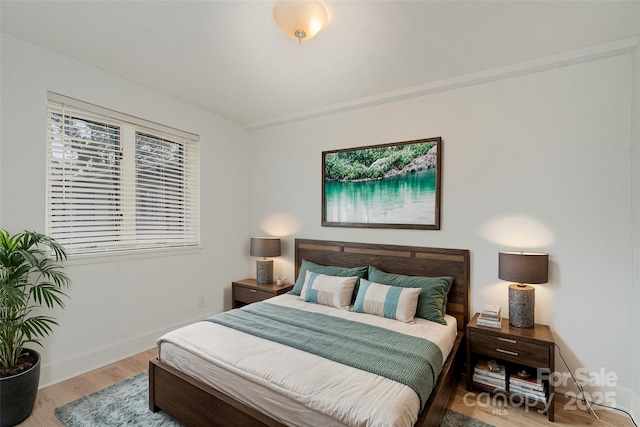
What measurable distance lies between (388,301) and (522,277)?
1.02 metres

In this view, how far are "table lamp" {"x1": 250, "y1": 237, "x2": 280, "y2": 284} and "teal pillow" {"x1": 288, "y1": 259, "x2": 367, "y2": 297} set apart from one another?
415mm

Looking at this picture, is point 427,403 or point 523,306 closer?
point 427,403

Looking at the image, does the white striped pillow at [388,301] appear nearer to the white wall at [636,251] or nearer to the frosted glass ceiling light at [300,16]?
the white wall at [636,251]

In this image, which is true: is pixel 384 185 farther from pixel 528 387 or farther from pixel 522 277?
pixel 528 387

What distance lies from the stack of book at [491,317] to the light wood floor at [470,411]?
0.57 metres

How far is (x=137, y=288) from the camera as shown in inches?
120

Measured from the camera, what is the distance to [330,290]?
2.95 metres

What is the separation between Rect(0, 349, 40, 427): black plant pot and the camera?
191cm

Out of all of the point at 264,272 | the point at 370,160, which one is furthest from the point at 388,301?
the point at 264,272

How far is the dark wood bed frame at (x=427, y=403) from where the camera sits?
1.73 meters

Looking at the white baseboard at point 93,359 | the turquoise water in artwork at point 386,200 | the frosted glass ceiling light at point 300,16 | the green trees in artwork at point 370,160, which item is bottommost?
the white baseboard at point 93,359

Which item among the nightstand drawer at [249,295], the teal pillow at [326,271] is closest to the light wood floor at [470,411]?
the teal pillow at [326,271]

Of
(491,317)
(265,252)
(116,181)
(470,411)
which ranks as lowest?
(470,411)

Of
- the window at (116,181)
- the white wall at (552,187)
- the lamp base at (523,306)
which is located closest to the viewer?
the white wall at (552,187)
